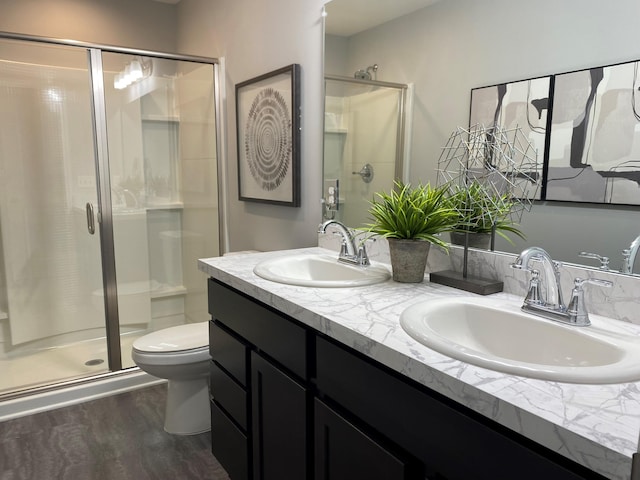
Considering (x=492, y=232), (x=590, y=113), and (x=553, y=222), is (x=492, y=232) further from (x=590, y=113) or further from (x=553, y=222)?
(x=590, y=113)

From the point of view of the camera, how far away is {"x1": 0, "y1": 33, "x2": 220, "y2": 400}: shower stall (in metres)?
2.65

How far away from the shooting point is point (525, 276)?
1332 millimetres

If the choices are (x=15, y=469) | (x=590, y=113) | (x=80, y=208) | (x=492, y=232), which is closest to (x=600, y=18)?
(x=590, y=113)

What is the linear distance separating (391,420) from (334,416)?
0.20 meters

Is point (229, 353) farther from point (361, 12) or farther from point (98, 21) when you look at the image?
point (98, 21)

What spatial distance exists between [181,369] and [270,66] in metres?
1.53

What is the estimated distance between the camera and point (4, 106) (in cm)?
263

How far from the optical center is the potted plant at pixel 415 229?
4.84 feet

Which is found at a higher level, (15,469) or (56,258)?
(56,258)

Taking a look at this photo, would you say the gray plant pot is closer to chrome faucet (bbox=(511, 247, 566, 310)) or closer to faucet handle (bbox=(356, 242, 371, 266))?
faucet handle (bbox=(356, 242, 371, 266))

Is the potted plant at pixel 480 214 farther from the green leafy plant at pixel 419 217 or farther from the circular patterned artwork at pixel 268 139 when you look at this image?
the circular patterned artwork at pixel 268 139

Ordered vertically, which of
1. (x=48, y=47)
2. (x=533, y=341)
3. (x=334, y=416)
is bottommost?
(x=334, y=416)

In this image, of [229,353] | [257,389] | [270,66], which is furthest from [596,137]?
[270,66]

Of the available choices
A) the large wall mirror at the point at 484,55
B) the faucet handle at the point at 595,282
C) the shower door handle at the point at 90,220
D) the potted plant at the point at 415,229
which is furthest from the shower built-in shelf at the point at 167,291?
the faucet handle at the point at 595,282
